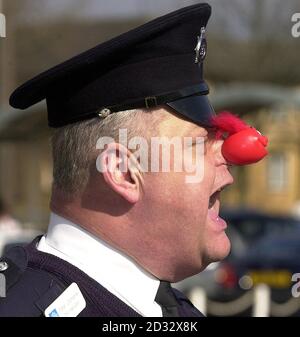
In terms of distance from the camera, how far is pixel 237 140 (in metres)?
1.87

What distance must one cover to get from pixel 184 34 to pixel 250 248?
8.05 metres

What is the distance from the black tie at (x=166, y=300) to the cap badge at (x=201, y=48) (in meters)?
0.54

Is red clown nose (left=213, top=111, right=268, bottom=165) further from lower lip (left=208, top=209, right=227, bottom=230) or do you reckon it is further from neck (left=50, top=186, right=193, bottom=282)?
neck (left=50, top=186, right=193, bottom=282)

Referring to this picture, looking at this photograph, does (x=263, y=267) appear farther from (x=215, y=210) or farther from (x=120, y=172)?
(x=120, y=172)

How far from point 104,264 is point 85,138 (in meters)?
0.28

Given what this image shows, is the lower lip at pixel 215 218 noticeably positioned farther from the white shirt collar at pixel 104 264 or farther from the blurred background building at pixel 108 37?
the blurred background building at pixel 108 37

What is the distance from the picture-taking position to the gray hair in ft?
5.89

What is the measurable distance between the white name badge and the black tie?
216 mm

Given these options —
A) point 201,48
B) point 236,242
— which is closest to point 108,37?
point 236,242

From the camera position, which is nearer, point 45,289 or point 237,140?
point 45,289

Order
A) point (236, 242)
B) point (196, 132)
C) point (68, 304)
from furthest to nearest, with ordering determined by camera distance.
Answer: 1. point (236, 242)
2. point (196, 132)
3. point (68, 304)

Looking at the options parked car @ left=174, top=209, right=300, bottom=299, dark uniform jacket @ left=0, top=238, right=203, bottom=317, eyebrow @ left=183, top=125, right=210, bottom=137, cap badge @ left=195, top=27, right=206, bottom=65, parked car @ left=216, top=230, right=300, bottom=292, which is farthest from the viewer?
parked car @ left=216, top=230, right=300, bottom=292

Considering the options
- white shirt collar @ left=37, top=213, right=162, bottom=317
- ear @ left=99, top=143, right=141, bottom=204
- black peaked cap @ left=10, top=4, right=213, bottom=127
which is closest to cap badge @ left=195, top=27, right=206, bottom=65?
black peaked cap @ left=10, top=4, right=213, bottom=127

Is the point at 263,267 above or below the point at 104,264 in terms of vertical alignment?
below
